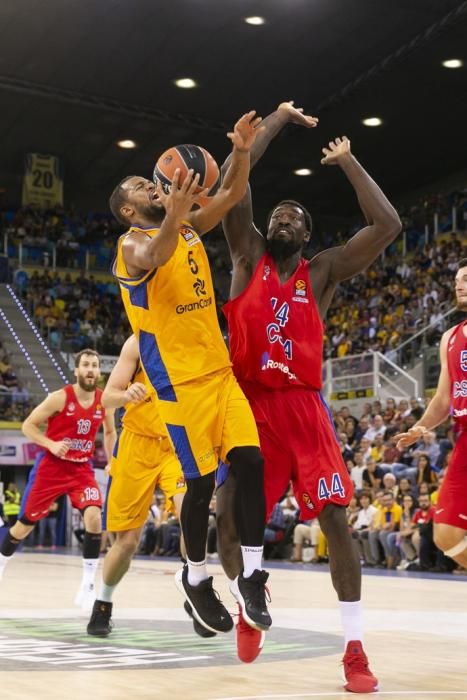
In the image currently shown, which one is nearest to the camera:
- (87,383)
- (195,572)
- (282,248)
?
(195,572)

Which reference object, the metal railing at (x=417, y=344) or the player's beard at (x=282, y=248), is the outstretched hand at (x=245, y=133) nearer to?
the player's beard at (x=282, y=248)

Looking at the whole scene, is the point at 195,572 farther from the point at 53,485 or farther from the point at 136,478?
the point at 53,485

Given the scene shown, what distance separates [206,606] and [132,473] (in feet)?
6.49

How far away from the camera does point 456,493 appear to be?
544 cm

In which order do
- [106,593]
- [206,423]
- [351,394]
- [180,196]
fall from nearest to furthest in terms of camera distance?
[180,196], [206,423], [106,593], [351,394]

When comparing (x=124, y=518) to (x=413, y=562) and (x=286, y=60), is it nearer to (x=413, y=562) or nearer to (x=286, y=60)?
(x=413, y=562)

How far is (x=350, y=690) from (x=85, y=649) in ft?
5.83

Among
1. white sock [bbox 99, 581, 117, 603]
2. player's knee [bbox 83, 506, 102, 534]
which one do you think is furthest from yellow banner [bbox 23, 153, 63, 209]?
white sock [bbox 99, 581, 117, 603]

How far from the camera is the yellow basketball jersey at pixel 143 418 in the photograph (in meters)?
6.46

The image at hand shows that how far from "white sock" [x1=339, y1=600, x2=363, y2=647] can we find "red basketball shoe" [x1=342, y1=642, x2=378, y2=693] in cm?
4

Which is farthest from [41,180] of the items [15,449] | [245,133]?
[245,133]

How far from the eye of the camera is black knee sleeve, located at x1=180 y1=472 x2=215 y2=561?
457 cm

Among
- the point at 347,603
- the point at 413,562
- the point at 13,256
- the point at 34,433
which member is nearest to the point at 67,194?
the point at 13,256

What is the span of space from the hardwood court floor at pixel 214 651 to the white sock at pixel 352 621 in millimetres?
211
